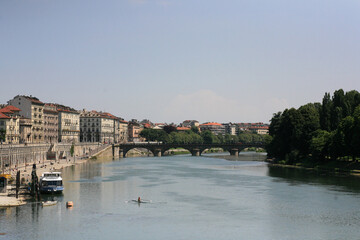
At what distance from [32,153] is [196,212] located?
3358 inches

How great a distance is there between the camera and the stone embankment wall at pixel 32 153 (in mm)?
113637

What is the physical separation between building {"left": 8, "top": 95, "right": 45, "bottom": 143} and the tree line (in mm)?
82834

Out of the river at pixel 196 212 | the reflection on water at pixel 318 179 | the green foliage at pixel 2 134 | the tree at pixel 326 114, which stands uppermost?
the tree at pixel 326 114

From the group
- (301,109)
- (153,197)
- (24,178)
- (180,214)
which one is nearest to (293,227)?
(180,214)

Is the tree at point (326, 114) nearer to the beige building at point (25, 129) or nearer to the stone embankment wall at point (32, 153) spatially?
the stone embankment wall at point (32, 153)

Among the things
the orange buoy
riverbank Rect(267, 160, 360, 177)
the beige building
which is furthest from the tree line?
the beige building

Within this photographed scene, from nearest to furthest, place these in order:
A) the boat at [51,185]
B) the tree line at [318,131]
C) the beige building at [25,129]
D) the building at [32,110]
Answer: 1. the boat at [51,185]
2. the tree line at [318,131]
3. the beige building at [25,129]
4. the building at [32,110]

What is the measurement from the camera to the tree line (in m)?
121

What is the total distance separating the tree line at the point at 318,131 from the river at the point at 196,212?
20.2 metres

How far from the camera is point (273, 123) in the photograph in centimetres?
17912

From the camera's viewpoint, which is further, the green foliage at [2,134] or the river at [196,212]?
the green foliage at [2,134]

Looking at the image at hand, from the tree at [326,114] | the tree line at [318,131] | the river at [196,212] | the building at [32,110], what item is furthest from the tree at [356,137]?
the building at [32,110]

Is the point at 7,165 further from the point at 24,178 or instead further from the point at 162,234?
the point at 162,234

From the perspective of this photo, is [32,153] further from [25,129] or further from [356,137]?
[356,137]
